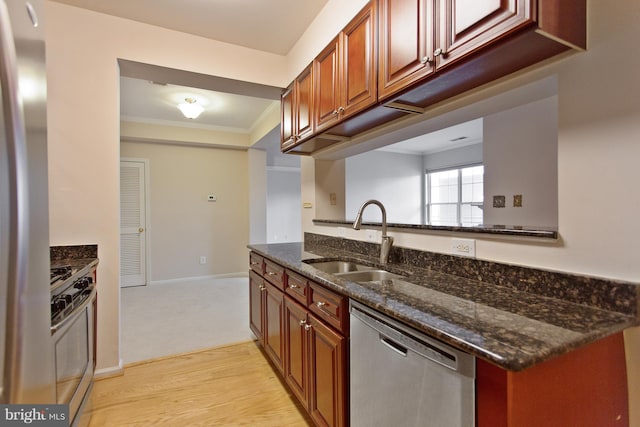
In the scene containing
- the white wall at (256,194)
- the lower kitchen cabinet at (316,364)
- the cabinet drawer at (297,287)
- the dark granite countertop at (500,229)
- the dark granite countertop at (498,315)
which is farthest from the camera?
the white wall at (256,194)

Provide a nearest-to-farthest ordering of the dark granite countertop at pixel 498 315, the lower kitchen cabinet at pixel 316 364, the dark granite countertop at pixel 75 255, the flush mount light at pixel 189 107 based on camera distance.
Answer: the dark granite countertop at pixel 498 315, the lower kitchen cabinet at pixel 316 364, the dark granite countertop at pixel 75 255, the flush mount light at pixel 189 107

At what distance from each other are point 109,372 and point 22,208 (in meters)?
2.38

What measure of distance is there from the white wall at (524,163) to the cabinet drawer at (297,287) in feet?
6.72

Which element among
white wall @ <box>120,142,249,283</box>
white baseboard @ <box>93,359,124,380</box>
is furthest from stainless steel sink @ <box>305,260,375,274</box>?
white wall @ <box>120,142,249,283</box>

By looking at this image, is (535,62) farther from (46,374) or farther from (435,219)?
(435,219)

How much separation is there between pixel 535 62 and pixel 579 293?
2.75 feet

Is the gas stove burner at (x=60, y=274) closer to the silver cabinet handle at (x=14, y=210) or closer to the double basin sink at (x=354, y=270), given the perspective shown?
the silver cabinet handle at (x=14, y=210)

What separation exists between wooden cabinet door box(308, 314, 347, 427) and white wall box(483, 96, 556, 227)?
2.08 metres

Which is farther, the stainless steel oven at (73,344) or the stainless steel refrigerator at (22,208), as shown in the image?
the stainless steel oven at (73,344)

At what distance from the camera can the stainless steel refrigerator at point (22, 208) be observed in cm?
44

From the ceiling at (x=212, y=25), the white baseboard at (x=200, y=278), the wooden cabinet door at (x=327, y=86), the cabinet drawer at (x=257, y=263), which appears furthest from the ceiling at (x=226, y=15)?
the white baseboard at (x=200, y=278)

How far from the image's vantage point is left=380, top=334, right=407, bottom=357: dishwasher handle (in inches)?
38.4

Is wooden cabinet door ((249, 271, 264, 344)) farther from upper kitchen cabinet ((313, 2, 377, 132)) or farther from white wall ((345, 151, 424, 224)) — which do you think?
white wall ((345, 151, 424, 224))

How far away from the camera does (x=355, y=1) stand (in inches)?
76.8
